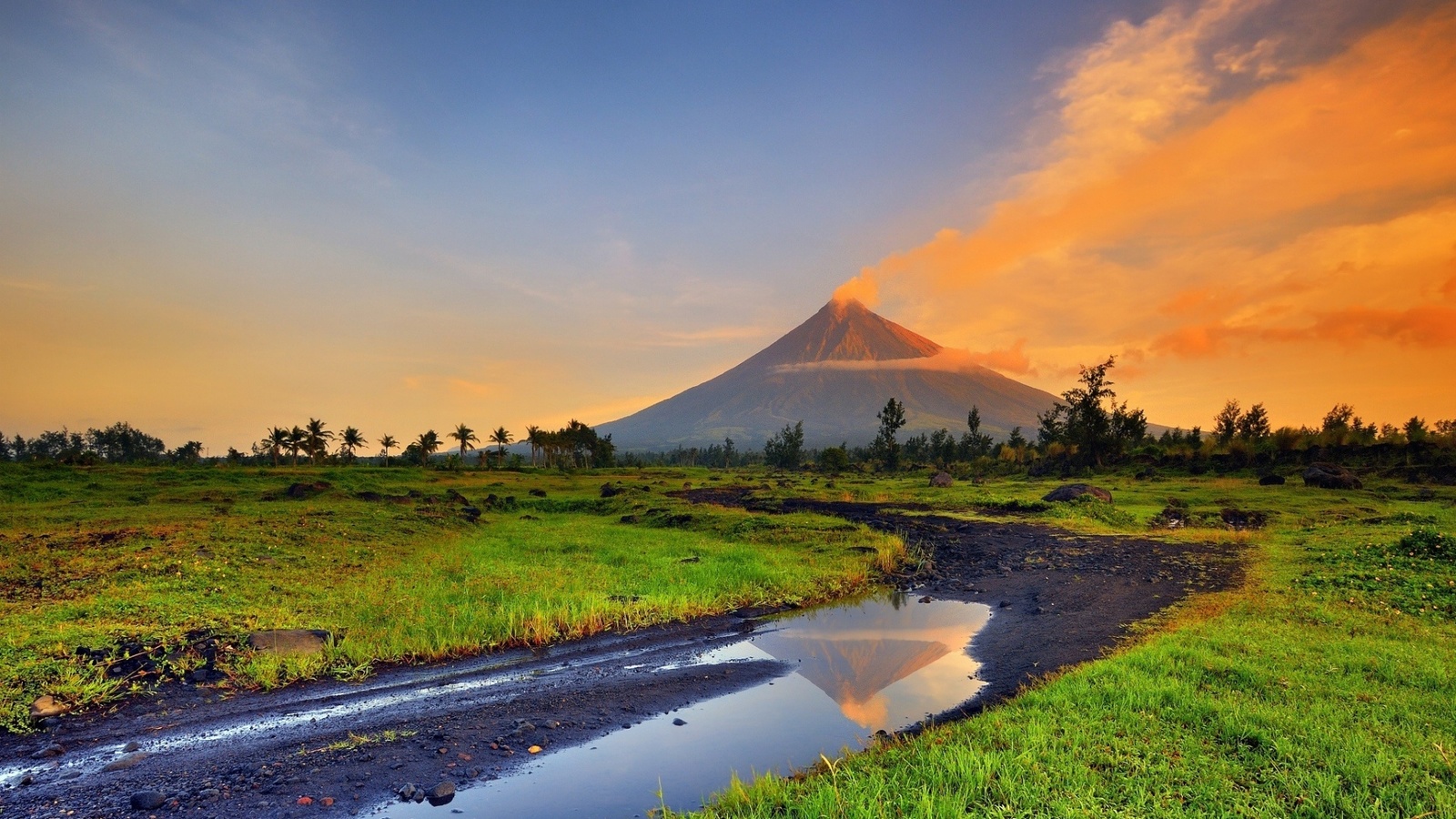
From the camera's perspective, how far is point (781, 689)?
1066cm

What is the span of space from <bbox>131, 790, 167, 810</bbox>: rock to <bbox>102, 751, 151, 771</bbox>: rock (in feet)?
3.35

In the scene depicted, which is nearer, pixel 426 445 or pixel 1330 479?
pixel 1330 479

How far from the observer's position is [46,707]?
8.52 m

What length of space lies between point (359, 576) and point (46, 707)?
9.17 meters

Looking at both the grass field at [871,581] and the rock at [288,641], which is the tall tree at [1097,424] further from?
the rock at [288,641]

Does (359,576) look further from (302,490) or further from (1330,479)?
(1330,479)

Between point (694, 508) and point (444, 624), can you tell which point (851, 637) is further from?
point (694, 508)

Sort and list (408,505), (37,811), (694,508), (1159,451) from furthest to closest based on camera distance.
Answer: (1159,451) < (694,508) < (408,505) < (37,811)

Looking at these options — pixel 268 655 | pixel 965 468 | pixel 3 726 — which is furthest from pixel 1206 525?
pixel 965 468

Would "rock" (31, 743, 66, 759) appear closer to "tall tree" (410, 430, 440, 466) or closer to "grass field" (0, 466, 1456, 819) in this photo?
"grass field" (0, 466, 1456, 819)

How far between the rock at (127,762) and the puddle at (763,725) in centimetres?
344

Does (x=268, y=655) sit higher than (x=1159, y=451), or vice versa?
(x=1159, y=451)

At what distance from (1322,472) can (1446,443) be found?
8.64m

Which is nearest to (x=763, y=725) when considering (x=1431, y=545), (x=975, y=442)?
(x=1431, y=545)
